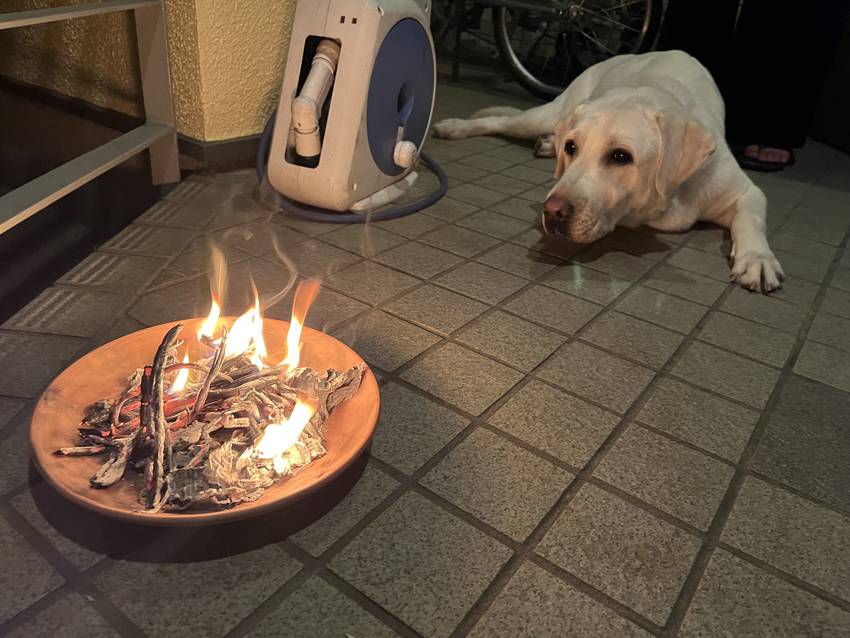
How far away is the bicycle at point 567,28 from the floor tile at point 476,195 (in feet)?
5.73

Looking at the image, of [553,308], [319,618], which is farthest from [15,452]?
[553,308]

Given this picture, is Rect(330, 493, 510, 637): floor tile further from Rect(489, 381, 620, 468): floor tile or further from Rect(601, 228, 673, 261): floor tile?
Rect(601, 228, 673, 261): floor tile

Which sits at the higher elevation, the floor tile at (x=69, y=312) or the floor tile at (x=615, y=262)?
the floor tile at (x=615, y=262)

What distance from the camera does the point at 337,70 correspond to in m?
1.78

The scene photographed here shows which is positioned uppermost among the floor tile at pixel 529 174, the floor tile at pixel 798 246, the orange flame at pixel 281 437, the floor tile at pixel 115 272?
the orange flame at pixel 281 437

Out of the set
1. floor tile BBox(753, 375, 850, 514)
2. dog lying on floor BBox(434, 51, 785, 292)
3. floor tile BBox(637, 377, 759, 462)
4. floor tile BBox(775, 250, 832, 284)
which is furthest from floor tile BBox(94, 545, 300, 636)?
floor tile BBox(775, 250, 832, 284)

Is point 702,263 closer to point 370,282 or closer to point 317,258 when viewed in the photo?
point 370,282

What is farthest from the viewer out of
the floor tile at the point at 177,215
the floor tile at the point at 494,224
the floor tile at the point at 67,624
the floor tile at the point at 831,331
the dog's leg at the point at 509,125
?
the dog's leg at the point at 509,125

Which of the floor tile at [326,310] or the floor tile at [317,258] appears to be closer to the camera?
the floor tile at [326,310]

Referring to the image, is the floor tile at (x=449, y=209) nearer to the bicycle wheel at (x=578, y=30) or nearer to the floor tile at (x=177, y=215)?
the floor tile at (x=177, y=215)

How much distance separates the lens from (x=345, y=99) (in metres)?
1.78

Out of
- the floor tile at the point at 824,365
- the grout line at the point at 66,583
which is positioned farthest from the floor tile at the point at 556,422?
the grout line at the point at 66,583

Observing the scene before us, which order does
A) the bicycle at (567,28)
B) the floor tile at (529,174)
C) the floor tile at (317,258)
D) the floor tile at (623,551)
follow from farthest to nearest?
the bicycle at (567,28) → the floor tile at (529,174) → the floor tile at (317,258) → the floor tile at (623,551)

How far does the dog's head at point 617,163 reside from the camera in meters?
1.77
